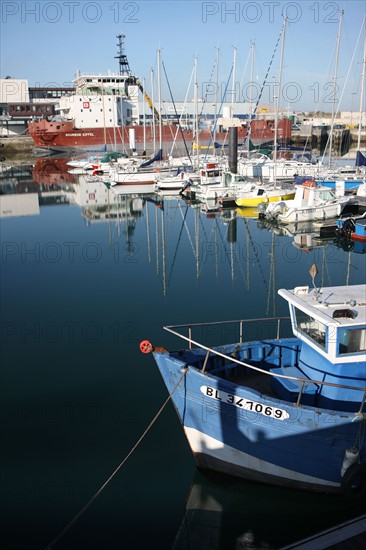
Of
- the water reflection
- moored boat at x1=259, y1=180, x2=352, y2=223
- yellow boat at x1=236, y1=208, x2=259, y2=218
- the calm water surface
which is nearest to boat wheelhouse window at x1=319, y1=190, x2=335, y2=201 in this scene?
moored boat at x1=259, y1=180, x2=352, y2=223

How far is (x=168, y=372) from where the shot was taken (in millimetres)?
8664

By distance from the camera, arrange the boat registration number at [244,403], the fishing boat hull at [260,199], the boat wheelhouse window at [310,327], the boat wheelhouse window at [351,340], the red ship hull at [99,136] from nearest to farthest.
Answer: the boat registration number at [244,403]
the boat wheelhouse window at [351,340]
the boat wheelhouse window at [310,327]
the fishing boat hull at [260,199]
the red ship hull at [99,136]

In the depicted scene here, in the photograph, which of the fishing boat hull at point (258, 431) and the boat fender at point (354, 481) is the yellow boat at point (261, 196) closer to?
the fishing boat hull at point (258, 431)

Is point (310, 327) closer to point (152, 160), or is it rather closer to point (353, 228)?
point (353, 228)

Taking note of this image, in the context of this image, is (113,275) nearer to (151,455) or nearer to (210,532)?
(151,455)

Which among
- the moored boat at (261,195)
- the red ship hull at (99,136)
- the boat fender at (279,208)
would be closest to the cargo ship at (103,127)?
the red ship hull at (99,136)

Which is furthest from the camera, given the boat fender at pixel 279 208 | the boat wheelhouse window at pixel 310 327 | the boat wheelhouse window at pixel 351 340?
the boat fender at pixel 279 208

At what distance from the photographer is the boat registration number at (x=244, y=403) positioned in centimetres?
782

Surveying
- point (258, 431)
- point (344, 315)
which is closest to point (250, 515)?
point (258, 431)

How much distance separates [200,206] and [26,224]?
13.0 m

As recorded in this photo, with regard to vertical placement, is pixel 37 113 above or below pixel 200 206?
above

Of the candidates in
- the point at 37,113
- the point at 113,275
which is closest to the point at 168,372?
the point at 113,275

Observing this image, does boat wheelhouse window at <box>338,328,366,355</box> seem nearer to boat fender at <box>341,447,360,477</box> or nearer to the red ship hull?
boat fender at <box>341,447,360,477</box>

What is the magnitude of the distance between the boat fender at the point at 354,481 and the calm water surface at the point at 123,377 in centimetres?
41
